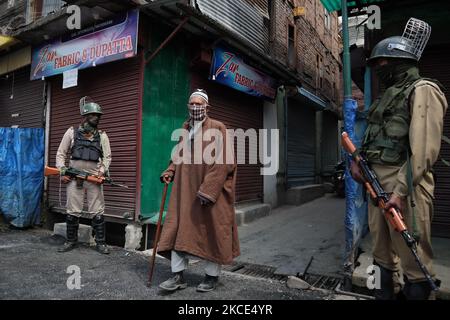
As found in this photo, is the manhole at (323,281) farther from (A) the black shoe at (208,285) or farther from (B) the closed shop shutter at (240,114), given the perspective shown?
(B) the closed shop shutter at (240,114)

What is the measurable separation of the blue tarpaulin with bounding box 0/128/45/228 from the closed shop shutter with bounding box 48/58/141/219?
4.05 feet

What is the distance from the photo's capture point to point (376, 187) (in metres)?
2.78

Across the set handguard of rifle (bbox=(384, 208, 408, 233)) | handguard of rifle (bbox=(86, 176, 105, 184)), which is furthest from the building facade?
handguard of rifle (bbox=(384, 208, 408, 233))

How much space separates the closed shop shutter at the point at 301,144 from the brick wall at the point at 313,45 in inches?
59.8

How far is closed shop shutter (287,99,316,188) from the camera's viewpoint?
37.1ft

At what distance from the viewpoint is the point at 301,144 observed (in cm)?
1213

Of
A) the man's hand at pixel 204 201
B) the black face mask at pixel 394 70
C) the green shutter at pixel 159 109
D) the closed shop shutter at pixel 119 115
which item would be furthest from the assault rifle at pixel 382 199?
the closed shop shutter at pixel 119 115

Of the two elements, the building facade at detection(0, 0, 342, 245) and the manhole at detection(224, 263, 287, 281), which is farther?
the building facade at detection(0, 0, 342, 245)

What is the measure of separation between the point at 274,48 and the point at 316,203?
17.1ft

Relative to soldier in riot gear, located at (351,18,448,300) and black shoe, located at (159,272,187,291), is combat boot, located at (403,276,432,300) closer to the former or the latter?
soldier in riot gear, located at (351,18,448,300)

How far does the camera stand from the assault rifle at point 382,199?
7.94ft

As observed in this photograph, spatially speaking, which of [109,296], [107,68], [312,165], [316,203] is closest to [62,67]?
[107,68]

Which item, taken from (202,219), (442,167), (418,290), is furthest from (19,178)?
(442,167)
